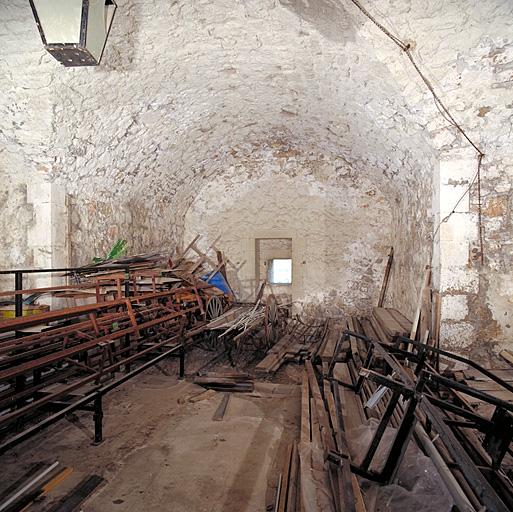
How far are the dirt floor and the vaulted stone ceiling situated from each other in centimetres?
312

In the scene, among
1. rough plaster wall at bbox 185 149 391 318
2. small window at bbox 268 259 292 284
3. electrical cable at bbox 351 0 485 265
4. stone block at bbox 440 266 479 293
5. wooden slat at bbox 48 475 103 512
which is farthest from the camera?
small window at bbox 268 259 292 284

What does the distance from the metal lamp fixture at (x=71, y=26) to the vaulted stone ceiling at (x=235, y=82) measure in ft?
2.78

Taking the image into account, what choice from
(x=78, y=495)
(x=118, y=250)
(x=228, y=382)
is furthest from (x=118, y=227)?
(x=78, y=495)

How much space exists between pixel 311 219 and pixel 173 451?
574 cm

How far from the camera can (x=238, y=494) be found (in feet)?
8.37

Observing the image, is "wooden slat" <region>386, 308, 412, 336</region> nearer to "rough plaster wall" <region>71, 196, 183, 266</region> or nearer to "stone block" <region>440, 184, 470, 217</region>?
"stone block" <region>440, 184, 470, 217</region>

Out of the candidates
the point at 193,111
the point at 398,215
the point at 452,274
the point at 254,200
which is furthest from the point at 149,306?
the point at 398,215

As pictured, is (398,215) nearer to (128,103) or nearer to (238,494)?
(128,103)

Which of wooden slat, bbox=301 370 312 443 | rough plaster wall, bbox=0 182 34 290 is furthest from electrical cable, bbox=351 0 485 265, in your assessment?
rough plaster wall, bbox=0 182 34 290

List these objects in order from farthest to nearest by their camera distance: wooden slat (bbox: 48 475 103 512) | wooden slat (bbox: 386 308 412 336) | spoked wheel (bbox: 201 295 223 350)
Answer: spoked wheel (bbox: 201 295 223 350)
wooden slat (bbox: 386 308 412 336)
wooden slat (bbox: 48 475 103 512)

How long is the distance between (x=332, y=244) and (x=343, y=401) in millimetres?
4666

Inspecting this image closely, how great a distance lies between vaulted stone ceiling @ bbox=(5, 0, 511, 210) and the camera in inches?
131

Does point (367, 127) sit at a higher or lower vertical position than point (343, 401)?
higher

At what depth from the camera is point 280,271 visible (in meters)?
8.63
